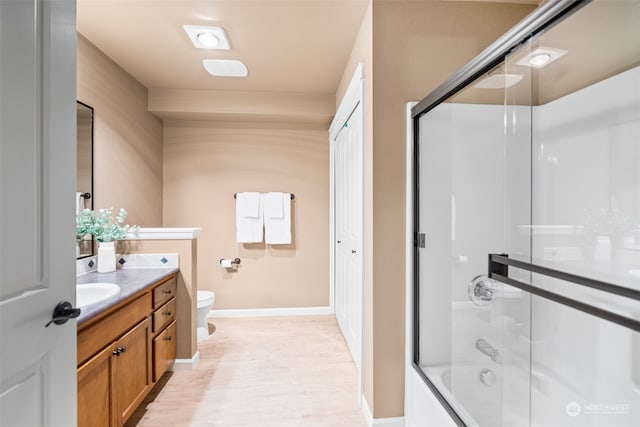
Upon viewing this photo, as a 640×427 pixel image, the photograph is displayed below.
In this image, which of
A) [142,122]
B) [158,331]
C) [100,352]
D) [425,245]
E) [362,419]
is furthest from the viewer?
[142,122]

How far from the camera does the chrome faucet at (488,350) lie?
5.26ft

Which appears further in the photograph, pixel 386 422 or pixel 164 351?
pixel 164 351

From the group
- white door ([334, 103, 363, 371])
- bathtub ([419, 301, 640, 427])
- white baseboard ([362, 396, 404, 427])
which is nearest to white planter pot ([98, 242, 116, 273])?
white door ([334, 103, 363, 371])

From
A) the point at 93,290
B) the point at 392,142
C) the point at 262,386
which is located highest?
the point at 392,142

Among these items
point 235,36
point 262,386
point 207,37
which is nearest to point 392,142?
point 235,36

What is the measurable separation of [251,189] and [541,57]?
116 inches

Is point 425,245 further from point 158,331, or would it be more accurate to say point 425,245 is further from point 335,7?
point 158,331

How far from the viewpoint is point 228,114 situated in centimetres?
334

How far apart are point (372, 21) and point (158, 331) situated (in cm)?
233

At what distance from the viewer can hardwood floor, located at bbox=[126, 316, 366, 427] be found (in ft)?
6.26

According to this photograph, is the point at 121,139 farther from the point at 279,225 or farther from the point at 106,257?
the point at 279,225

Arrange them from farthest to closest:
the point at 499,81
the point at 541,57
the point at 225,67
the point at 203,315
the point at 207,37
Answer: the point at 203,315
the point at 225,67
the point at 207,37
the point at 499,81
the point at 541,57

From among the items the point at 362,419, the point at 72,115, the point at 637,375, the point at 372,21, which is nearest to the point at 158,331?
the point at 362,419

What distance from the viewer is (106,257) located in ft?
7.20
